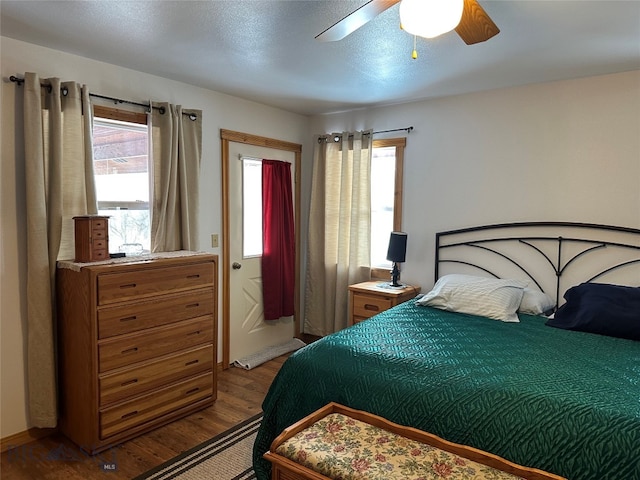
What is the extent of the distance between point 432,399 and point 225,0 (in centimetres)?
197

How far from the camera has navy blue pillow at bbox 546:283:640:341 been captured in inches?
98.8

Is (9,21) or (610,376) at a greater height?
(9,21)

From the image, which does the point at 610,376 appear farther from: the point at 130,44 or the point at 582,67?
the point at 130,44

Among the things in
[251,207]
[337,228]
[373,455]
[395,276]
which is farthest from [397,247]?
[373,455]

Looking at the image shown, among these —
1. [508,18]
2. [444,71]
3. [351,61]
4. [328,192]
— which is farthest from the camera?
[328,192]

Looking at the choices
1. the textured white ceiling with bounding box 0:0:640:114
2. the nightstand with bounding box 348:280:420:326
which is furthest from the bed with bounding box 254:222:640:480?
the textured white ceiling with bounding box 0:0:640:114

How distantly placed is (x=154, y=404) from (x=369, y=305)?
180 centimetres

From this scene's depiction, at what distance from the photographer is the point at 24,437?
8.64 ft

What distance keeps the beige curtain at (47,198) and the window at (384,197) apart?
244 cm

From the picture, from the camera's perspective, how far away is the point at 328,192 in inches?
169

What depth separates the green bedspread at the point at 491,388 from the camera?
156 cm

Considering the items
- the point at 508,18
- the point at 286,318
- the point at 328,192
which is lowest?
the point at 286,318

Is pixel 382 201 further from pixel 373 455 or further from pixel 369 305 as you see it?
pixel 373 455

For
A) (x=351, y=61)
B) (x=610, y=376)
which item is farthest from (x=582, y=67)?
(x=610, y=376)
